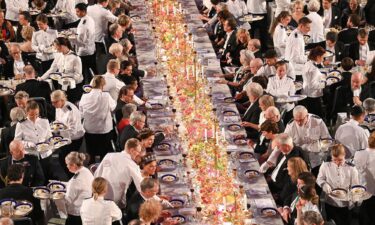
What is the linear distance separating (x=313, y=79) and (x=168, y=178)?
339 centimetres

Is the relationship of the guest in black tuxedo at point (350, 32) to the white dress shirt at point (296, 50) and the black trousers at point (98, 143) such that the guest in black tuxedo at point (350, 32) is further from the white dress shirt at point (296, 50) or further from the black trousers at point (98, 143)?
the black trousers at point (98, 143)

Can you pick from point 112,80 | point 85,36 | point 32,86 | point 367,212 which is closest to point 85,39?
point 85,36

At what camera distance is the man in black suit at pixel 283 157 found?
1039 centimetres

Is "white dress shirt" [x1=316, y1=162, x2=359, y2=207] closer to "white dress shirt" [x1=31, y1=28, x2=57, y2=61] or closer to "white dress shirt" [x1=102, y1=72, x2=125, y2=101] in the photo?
"white dress shirt" [x1=102, y1=72, x2=125, y2=101]

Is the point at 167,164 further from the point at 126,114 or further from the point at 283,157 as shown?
the point at 283,157

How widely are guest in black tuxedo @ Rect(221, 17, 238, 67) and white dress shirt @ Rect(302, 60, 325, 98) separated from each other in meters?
1.78

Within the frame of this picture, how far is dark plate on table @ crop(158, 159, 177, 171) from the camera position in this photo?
1083cm

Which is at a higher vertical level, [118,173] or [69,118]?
[69,118]

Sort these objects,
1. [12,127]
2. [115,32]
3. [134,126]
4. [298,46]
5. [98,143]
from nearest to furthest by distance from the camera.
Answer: [134,126]
[12,127]
[98,143]
[298,46]
[115,32]

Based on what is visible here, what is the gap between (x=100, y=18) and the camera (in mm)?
15633

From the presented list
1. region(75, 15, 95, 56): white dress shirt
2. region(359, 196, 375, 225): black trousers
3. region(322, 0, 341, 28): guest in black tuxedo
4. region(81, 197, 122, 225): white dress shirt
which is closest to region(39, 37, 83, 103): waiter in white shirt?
region(75, 15, 95, 56): white dress shirt

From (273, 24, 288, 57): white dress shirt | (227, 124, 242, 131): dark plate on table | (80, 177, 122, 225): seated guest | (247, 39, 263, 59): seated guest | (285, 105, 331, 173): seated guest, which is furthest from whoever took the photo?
(273, 24, 288, 57): white dress shirt

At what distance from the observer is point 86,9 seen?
1514 cm

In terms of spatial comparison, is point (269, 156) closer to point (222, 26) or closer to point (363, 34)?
point (363, 34)
